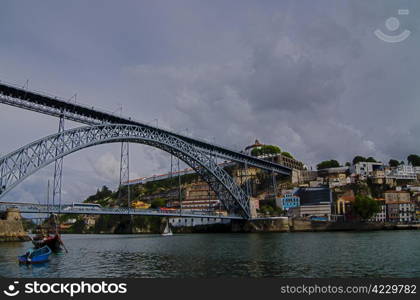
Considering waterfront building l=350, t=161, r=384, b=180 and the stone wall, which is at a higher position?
waterfront building l=350, t=161, r=384, b=180

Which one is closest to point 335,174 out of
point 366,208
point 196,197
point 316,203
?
point 316,203

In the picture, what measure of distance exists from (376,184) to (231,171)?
110 feet

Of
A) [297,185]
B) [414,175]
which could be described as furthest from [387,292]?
[414,175]

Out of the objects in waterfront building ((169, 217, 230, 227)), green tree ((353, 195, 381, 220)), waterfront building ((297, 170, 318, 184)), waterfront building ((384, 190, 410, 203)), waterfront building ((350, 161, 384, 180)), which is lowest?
waterfront building ((169, 217, 230, 227))

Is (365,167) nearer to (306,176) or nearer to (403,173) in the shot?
(403,173)

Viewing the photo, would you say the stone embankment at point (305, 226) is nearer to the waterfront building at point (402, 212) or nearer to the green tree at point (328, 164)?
the waterfront building at point (402, 212)

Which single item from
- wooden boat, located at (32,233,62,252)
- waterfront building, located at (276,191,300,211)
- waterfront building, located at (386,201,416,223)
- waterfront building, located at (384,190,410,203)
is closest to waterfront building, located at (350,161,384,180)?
waterfront building, located at (384,190,410,203)

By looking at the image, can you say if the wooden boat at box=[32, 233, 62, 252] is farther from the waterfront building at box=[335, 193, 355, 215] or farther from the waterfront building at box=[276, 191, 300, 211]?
the waterfront building at box=[335, 193, 355, 215]

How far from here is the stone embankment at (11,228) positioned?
1778 inches

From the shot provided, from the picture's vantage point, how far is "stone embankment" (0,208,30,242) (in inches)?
1778

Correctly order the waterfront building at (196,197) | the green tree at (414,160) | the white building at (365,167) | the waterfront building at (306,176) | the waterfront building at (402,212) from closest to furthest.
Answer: the waterfront building at (402,212) → the waterfront building at (306,176) → the waterfront building at (196,197) → the white building at (365,167) → the green tree at (414,160)

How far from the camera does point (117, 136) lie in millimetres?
43500

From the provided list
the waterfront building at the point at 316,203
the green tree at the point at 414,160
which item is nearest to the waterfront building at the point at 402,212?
the waterfront building at the point at 316,203

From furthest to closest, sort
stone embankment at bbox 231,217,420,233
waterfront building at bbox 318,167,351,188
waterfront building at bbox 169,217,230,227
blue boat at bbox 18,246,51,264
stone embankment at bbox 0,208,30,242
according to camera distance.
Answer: waterfront building at bbox 318,167,351,188
waterfront building at bbox 169,217,230,227
stone embankment at bbox 231,217,420,233
stone embankment at bbox 0,208,30,242
blue boat at bbox 18,246,51,264
